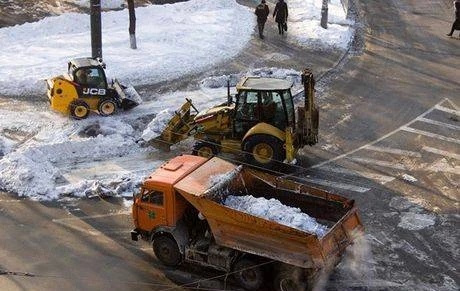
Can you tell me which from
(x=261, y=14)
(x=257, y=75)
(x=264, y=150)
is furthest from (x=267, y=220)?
(x=261, y=14)

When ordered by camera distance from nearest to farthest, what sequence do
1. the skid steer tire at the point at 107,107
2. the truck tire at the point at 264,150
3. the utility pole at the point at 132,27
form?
the truck tire at the point at 264,150
the skid steer tire at the point at 107,107
the utility pole at the point at 132,27

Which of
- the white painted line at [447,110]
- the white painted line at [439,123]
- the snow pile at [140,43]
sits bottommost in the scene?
the white painted line at [439,123]

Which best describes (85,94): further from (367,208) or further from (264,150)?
(367,208)

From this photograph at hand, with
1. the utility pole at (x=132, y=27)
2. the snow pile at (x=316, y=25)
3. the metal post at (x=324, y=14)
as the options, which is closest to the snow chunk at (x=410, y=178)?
the snow pile at (x=316, y=25)

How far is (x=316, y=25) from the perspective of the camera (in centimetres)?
2977

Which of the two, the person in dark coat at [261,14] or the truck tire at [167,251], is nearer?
the truck tire at [167,251]

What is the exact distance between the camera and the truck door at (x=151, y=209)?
505 inches

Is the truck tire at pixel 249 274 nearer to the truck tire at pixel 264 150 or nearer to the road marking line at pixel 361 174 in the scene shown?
the truck tire at pixel 264 150

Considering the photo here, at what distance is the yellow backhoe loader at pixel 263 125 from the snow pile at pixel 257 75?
5.91m

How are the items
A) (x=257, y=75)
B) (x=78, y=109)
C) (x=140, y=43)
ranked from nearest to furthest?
(x=78, y=109)
(x=257, y=75)
(x=140, y=43)

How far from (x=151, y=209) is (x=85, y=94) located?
886cm

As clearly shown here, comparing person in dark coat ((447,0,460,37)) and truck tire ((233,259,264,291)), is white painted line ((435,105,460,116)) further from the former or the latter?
truck tire ((233,259,264,291))

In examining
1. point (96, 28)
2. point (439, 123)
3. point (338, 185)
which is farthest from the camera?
point (96, 28)

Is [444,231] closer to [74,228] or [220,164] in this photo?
[220,164]
